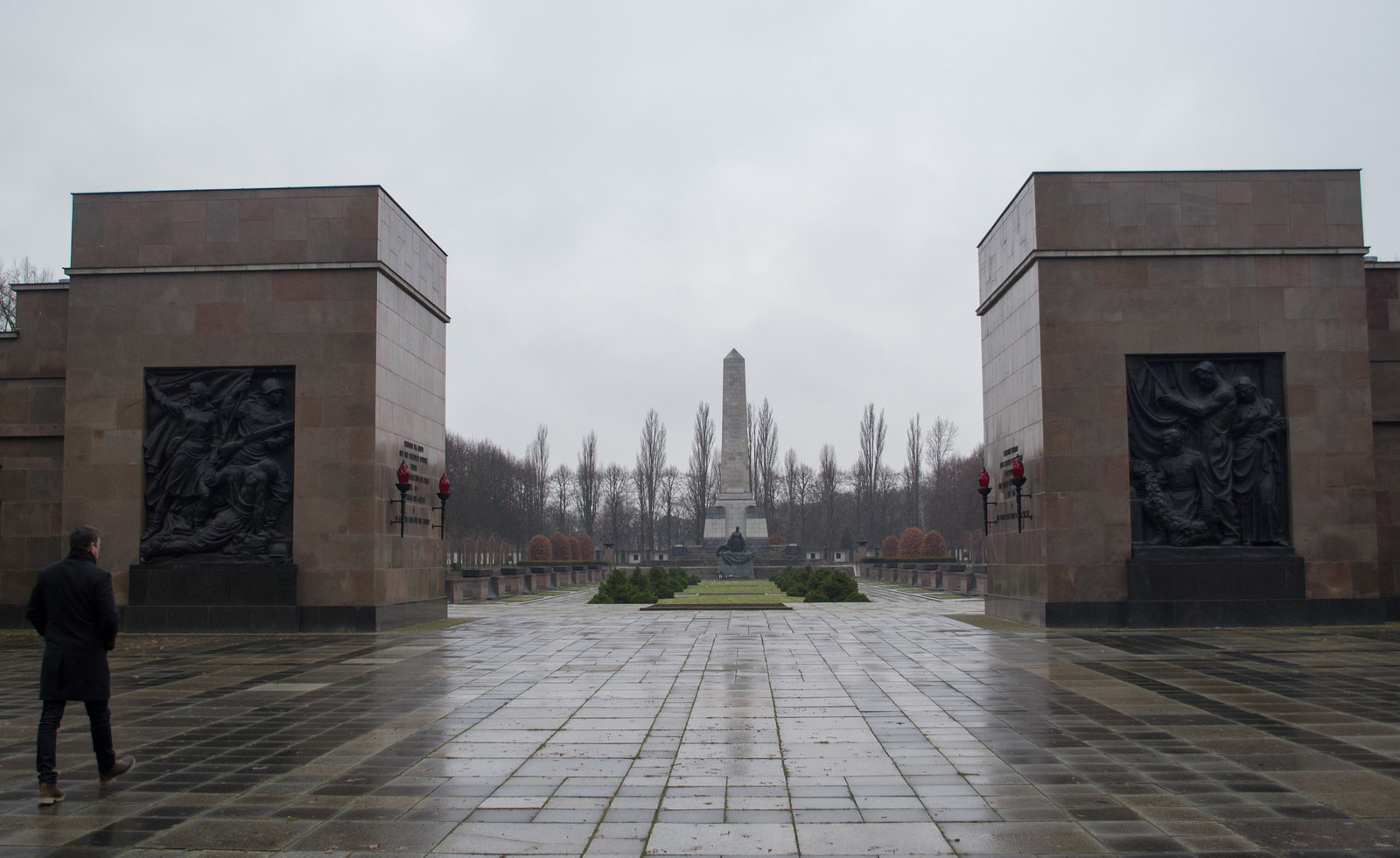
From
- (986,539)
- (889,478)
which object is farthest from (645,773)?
(889,478)

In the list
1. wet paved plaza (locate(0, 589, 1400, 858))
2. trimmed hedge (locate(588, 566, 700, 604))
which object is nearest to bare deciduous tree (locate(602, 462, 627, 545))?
trimmed hedge (locate(588, 566, 700, 604))

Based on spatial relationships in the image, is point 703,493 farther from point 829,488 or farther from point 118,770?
point 118,770

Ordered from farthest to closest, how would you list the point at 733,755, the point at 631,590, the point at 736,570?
1. the point at 736,570
2. the point at 631,590
3. the point at 733,755

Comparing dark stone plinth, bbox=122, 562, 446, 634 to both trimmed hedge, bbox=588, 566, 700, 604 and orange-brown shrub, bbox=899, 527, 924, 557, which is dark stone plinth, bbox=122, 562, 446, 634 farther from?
orange-brown shrub, bbox=899, 527, 924, 557

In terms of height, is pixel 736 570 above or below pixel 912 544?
below

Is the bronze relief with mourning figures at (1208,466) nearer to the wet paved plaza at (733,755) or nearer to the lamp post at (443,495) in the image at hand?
the wet paved plaza at (733,755)

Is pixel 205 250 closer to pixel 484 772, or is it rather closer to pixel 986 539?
pixel 484 772

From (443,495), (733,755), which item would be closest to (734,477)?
(443,495)

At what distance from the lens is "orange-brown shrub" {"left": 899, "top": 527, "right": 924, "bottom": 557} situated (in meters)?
53.4

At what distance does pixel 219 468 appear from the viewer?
61.5ft

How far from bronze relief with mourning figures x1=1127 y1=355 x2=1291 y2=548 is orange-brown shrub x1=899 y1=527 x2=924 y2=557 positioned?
35.4 metres

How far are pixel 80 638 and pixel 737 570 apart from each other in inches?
1776

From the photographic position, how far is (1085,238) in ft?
61.8

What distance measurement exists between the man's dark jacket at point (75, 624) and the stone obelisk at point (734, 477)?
166ft
